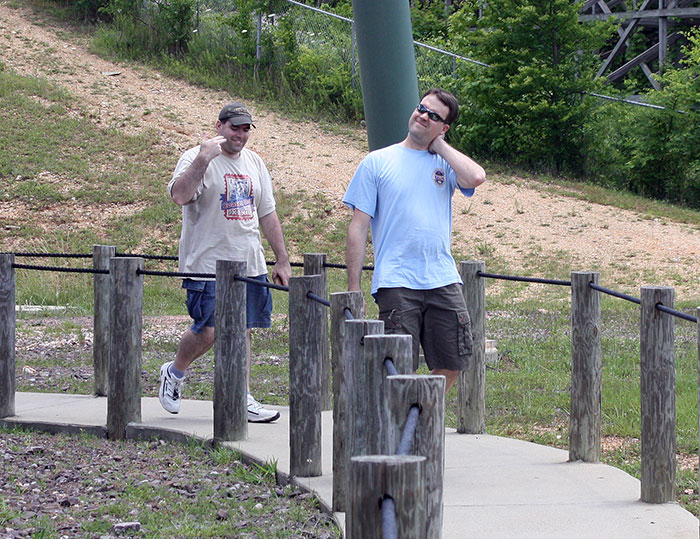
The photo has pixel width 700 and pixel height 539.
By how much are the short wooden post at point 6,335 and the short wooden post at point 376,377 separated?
353 centimetres

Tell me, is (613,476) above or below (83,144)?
below

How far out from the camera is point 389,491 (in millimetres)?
1955

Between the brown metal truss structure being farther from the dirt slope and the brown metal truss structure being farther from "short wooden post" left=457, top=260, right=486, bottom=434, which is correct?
"short wooden post" left=457, top=260, right=486, bottom=434

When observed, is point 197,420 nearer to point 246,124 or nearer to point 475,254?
point 246,124

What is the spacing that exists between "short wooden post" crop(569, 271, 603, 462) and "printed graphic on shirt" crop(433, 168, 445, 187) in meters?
0.89

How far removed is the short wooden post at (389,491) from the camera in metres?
1.93

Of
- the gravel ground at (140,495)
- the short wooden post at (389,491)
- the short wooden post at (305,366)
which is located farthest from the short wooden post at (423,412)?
the short wooden post at (305,366)

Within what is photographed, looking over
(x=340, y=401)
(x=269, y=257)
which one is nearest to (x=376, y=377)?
(x=340, y=401)

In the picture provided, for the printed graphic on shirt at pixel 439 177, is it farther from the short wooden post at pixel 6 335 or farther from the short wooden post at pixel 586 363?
the short wooden post at pixel 6 335

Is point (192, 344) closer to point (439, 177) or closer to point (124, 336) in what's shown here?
point (124, 336)

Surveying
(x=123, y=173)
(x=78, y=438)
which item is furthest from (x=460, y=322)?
(x=123, y=173)

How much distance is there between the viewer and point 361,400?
136 inches

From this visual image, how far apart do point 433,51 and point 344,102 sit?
231 centimetres

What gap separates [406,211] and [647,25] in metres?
24.1
